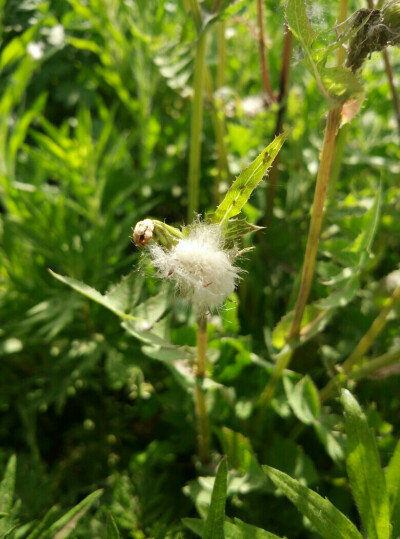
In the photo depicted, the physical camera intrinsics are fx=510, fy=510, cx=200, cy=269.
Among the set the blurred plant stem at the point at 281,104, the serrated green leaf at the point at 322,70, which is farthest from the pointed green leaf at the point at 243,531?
the blurred plant stem at the point at 281,104

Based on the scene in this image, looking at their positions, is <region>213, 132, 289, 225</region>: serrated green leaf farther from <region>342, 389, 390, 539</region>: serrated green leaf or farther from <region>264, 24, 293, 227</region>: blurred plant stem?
<region>264, 24, 293, 227</region>: blurred plant stem

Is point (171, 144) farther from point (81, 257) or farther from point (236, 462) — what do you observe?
point (236, 462)

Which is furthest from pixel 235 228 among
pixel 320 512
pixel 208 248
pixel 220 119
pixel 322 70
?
pixel 220 119

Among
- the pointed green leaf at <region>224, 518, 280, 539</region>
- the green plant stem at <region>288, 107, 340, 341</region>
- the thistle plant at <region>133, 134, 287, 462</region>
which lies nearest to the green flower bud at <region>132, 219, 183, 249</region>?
the thistle plant at <region>133, 134, 287, 462</region>

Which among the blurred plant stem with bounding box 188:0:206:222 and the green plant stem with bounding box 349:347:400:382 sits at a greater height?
the blurred plant stem with bounding box 188:0:206:222

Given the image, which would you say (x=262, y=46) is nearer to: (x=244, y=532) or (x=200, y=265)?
(x=200, y=265)

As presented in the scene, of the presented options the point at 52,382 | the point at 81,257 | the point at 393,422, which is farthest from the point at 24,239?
the point at 393,422
